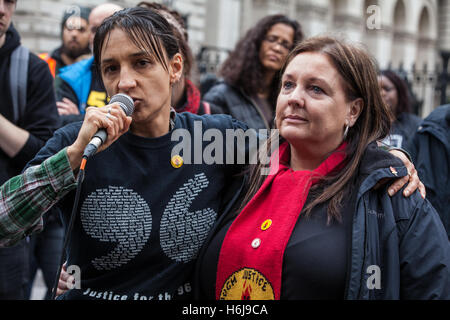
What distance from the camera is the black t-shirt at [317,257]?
74.0 inches


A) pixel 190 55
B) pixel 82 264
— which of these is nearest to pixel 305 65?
pixel 82 264

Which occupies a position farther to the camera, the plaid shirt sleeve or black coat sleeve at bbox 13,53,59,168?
black coat sleeve at bbox 13,53,59,168

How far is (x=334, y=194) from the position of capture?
204cm

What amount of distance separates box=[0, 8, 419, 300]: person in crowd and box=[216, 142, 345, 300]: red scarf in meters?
0.18

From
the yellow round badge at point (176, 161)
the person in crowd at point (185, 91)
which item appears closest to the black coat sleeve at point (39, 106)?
the person in crowd at point (185, 91)

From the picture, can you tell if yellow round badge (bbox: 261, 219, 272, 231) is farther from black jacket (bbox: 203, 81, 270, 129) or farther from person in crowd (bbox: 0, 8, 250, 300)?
black jacket (bbox: 203, 81, 270, 129)

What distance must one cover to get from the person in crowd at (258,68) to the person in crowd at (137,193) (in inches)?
80.4

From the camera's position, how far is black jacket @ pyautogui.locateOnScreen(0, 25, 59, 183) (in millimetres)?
2914

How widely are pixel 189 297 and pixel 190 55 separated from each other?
1.93 metres

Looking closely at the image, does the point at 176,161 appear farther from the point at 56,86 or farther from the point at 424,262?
the point at 56,86

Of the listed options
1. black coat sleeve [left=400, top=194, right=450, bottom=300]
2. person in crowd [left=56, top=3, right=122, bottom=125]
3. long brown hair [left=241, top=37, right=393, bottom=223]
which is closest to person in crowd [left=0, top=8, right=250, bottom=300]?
long brown hair [left=241, top=37, right=393, bottom=223]

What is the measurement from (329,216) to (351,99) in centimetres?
55
